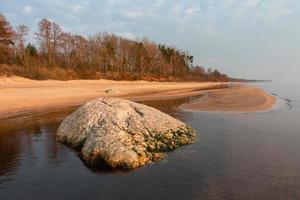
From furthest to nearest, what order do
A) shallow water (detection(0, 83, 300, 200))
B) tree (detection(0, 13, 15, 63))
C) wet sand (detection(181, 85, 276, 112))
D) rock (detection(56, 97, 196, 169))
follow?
Answer: tree (detection(0, 13, 15, 63)) → wet sand (detection(181, 85, 276, 112)) → rock (detection(56, 97, 196, 169)) → shallow water (detection(0, 83, 300, 200))

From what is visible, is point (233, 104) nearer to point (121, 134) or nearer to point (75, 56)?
point (121, 134)

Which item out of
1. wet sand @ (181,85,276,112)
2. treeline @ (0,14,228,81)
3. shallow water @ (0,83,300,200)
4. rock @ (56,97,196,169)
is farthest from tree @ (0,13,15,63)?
rock @ (56,97,196,169)

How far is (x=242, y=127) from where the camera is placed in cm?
1661

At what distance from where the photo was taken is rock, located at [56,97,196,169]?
9281 mm

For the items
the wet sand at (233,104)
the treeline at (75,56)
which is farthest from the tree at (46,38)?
the wet sand at (233,104)

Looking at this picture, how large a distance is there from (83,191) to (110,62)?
7988cm

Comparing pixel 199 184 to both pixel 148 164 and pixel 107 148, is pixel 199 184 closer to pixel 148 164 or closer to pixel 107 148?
pixel 148 164

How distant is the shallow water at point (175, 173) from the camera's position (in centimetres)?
744

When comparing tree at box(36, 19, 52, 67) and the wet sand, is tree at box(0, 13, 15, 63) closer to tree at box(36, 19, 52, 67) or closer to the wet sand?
tree at box(36, 19, 52, 67)

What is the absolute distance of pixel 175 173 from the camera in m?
8.81

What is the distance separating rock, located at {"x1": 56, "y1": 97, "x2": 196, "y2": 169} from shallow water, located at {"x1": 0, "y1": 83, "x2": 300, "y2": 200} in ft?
1.28

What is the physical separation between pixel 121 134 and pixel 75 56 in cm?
6905

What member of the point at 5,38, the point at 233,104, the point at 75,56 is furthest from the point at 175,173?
the point at 75,56

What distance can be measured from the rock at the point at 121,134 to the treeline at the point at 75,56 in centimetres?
3854
